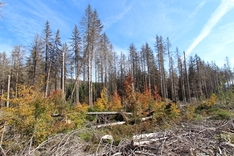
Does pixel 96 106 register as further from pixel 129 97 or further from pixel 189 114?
pixel 189 114

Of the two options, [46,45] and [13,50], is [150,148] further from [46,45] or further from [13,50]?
[13,50]

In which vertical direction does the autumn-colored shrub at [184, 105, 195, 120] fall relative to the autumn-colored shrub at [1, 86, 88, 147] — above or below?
below

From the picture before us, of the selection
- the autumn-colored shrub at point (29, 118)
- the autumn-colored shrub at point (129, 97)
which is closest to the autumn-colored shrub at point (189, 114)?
the autumn-colored shrub at point (129, 97)

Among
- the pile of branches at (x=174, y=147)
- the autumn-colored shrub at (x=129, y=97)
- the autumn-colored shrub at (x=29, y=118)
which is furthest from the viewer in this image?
the autumn-colored shrub at (x=129, y=97)

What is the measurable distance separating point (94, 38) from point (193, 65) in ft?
101

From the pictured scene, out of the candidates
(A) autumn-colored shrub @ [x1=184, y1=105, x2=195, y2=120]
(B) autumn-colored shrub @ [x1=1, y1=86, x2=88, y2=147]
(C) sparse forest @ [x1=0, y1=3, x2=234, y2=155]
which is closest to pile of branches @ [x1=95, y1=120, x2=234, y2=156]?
(C) sparse forest @ [x1=0, y1=3, x2=234, y2=155]

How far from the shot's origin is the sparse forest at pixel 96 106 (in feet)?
11.9

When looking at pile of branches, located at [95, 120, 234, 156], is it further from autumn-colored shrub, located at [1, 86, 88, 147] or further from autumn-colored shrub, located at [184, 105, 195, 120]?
autumn-colored shrub, located at [184, 105, 195, 120]

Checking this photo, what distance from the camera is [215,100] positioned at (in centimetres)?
1546

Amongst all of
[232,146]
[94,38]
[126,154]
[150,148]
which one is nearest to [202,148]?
[232,146]

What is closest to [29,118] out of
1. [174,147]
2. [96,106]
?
[174,147]

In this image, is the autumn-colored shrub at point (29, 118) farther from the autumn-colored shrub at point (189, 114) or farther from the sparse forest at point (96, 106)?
the autumn-colored shrub at point (189, 114)

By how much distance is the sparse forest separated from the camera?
362 centimetres

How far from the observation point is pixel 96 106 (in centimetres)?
1257
